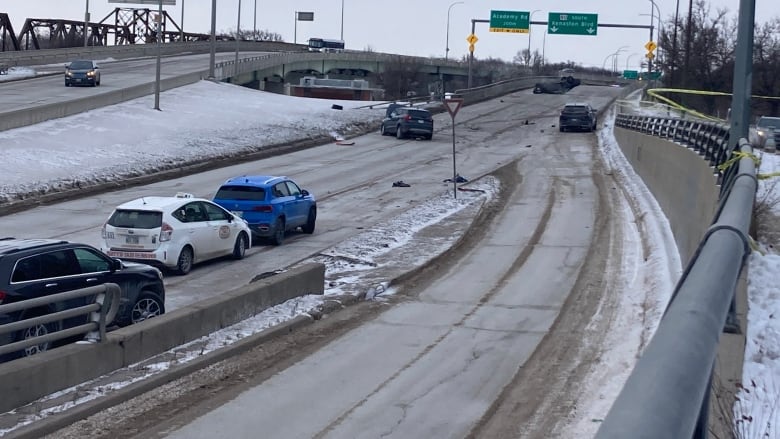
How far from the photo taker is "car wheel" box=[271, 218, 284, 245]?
24125 millimetres

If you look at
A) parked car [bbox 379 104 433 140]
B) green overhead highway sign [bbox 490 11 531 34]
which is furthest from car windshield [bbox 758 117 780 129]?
green overhead highway sign [bbox 490 11 531 34]

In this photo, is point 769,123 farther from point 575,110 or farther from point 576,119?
point 575,110

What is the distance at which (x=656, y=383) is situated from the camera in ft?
6.50

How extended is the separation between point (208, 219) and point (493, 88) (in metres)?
64.4

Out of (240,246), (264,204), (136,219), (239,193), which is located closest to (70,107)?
(239,193)

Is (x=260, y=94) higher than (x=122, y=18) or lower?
lower

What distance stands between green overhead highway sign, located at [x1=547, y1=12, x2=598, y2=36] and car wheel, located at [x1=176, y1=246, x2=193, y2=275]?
53302 mm

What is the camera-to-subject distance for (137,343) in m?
11.8

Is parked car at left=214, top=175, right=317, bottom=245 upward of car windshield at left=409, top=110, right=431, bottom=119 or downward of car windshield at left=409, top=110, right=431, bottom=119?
downward

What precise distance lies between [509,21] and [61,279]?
60196 millimetres

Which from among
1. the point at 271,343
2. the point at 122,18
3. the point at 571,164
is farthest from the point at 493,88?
the point at 271,343

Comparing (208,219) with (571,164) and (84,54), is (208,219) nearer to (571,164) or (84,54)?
(571,164)

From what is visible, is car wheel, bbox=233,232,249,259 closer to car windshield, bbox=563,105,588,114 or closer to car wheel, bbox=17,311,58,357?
car wheel, bbox=17,311,58,357

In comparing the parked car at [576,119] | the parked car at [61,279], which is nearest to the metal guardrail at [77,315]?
the parked car at [61,279]
